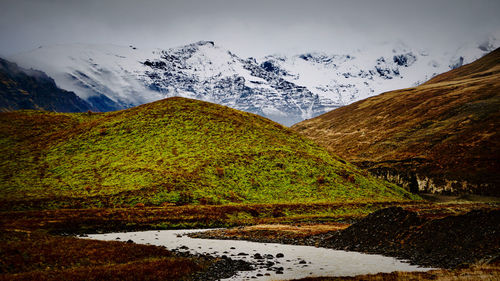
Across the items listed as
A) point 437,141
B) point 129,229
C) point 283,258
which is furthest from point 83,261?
point 437,141

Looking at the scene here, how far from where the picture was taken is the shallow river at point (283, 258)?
85.5 feet

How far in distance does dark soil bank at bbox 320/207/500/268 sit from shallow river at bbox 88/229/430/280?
2777mm

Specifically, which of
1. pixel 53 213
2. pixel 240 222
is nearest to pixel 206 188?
pixel 240 222

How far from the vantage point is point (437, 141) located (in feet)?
436

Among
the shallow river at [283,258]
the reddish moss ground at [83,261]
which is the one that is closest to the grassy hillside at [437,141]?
the shallow river at [283,258]

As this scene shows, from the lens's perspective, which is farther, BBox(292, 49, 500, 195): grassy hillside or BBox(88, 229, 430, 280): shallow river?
BBox(292, 49, 500, 195): grassy hillside

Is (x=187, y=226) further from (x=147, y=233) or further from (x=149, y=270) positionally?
(x=149, y=270)

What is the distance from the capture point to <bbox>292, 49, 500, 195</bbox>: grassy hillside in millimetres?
110375

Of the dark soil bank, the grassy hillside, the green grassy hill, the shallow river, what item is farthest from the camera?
the grassy hillside

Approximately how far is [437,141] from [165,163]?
109477 mm

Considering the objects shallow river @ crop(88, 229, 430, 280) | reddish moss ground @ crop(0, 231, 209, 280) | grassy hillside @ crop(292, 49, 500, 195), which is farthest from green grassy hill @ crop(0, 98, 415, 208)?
reddish moss ground @ crop(0, 231, 209, 280)

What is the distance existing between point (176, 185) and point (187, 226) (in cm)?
1708

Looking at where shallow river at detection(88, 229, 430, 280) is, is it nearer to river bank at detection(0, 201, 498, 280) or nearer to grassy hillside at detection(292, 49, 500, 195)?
river bank at detection(0, 201, 498, 280)

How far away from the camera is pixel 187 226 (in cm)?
5306
